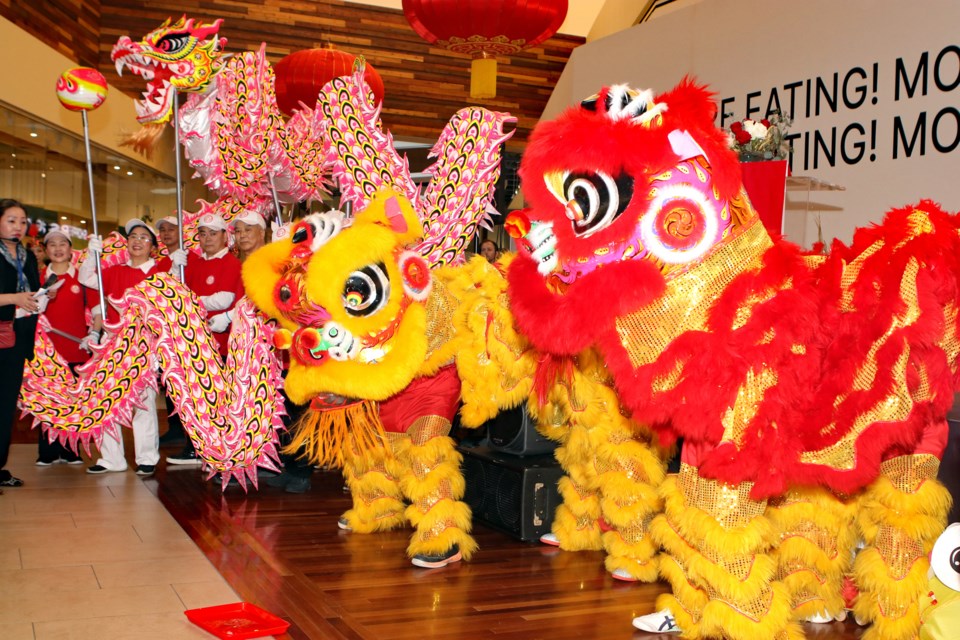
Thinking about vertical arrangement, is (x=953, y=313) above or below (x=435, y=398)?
above

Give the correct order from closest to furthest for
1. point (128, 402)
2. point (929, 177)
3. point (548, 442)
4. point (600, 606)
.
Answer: point (600, 606) → point (548, 442) → point (128, 402) → point (929, 177)

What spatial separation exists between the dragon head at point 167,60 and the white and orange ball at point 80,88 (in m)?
0.16

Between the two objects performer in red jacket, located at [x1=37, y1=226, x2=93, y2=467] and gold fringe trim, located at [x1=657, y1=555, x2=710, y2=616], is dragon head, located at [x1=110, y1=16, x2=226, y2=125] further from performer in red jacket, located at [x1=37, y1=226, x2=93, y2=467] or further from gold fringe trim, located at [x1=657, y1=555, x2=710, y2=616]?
gold fringe trim, located at [x1=657, y1=555, x2=710, y2=616]

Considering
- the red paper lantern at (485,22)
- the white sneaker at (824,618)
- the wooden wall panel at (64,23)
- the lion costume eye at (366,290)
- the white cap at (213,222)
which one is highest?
the wooden wall panel at (64,23)

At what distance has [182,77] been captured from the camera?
437 centimetres

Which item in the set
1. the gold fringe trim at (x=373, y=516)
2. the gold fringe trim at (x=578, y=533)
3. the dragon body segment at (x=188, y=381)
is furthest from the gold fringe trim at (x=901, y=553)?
the dragon body segment at (x=188, y=381)

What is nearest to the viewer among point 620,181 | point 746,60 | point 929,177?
point 620,181

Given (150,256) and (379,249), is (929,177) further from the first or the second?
(150,256)

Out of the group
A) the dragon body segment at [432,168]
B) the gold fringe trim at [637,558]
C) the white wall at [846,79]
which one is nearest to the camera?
the gold fringe trim at [637,558]

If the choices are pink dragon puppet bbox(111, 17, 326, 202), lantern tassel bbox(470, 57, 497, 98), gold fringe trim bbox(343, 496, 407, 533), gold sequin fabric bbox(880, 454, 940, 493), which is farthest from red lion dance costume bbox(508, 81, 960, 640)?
lantern tassel bbox(470, 57, 497, 98)

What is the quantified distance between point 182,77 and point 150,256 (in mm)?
1398

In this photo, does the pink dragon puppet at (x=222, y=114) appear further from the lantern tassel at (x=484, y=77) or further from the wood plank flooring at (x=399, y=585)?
the lantern tassel at (x=484, y=77)

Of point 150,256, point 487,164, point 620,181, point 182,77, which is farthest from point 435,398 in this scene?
point 150,256

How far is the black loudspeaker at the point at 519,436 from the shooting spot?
3.86 meters
